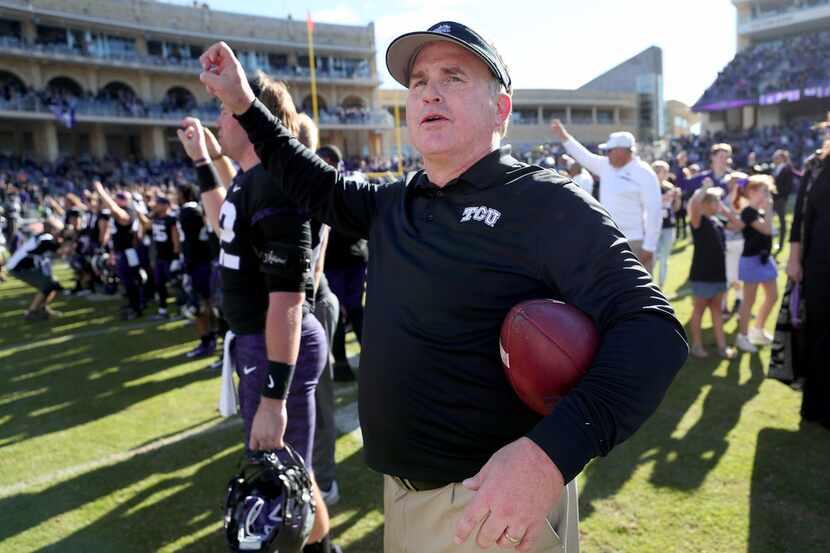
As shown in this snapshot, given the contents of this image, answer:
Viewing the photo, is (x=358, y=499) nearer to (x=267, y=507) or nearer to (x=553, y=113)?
(x=267, y=507)

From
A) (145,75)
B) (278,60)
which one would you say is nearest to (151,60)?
(145,75)

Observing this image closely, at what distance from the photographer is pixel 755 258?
598cm

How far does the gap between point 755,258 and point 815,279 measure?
2.01m

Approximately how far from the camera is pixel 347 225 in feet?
7.00

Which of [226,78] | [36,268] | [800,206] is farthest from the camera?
[36,268]

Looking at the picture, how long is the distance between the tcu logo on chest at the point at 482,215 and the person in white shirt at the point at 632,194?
4381 millimetres

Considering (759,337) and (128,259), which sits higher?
(128,259)

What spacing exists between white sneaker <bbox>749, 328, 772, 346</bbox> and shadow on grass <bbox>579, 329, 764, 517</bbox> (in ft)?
3.03

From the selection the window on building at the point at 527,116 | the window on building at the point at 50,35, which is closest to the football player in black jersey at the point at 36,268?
the window on building at the point at 50,35

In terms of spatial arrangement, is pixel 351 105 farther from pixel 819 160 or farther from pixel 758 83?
pixel 819 160

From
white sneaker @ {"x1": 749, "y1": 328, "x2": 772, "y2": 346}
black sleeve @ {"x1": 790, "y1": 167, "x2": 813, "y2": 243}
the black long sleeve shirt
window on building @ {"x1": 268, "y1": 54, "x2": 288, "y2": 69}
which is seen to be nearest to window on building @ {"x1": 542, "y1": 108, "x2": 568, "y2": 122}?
window on building @ {"x1": 268, "y1": 54, "x2": 288, "y2": 69}

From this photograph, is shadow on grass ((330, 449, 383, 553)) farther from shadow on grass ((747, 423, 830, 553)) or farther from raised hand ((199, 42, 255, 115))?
raised hand ((199, 42, 255, 115))

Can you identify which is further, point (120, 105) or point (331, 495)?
point (120, 105)

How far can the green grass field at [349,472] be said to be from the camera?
311 cm
